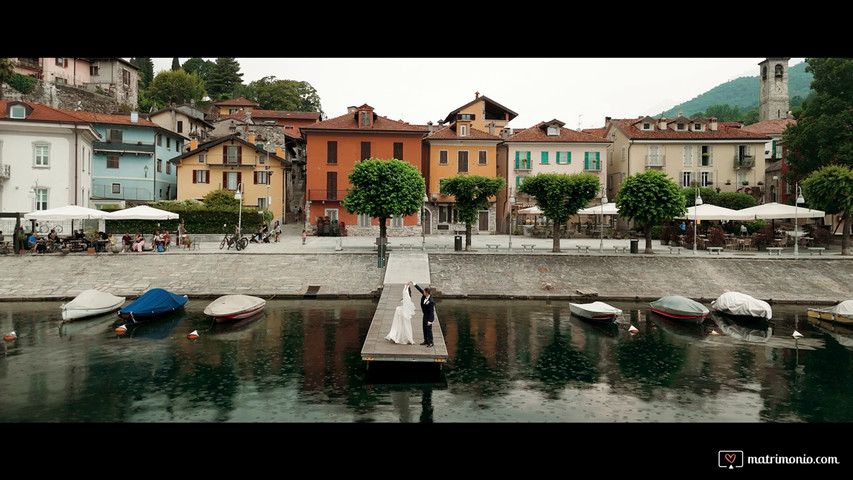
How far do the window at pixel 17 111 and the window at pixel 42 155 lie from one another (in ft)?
7.54

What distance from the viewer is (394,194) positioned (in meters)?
35.5

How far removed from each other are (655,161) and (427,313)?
41.9 meters

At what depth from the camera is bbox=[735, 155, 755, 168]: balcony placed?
5128 centimetres

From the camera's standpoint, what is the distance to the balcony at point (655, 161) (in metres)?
51.7

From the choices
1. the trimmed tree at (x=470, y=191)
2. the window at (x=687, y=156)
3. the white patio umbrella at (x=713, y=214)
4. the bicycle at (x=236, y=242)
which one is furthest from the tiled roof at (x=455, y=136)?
the bicycle at (x=236, y=242)

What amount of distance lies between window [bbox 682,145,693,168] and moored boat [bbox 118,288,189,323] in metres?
45.4

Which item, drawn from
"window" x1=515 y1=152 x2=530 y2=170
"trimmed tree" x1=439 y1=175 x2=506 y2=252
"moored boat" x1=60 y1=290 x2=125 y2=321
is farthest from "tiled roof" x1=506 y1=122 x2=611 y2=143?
"moored boat" x1=60 y1=290 x2=125 y2=321

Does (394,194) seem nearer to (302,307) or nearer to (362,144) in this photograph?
(302,307)

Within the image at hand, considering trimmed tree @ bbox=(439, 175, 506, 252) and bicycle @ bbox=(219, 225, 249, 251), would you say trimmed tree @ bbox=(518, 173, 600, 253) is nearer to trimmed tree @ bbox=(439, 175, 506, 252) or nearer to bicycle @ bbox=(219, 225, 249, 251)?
trimmed tree @ bbox=(439, 175, 506, 252)

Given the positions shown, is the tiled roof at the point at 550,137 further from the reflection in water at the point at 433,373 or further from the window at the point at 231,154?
the reflection in water at the point at 433,373
